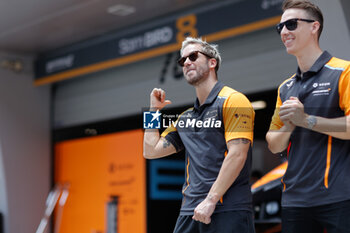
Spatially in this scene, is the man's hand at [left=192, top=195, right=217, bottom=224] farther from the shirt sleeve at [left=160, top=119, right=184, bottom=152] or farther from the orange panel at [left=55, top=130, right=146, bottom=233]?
the orange panel at [left=55, top=130, right=146, bottom=233]

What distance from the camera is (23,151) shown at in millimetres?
11414

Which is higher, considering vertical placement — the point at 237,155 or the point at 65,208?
the point at 237,155

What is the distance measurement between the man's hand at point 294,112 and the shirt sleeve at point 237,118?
58 centimetres

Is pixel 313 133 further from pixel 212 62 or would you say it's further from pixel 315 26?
pixel 212 62

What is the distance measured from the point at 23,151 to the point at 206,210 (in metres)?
8.78

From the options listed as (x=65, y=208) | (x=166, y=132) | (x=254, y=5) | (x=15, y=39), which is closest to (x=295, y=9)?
(x=166, y=132)

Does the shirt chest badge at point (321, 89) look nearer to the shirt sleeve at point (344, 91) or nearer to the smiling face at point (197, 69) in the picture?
the shirt sleeve at point (344, 91)

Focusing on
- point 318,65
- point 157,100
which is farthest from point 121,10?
point 318,65

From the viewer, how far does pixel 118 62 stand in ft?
31.2

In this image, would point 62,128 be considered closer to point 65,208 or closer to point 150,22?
point 65,208

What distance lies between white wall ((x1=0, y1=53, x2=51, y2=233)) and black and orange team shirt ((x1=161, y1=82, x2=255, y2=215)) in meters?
8.19

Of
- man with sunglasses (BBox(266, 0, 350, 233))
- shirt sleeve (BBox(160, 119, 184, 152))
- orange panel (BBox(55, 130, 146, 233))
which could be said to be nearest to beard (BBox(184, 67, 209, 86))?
shirt sleeve (BBox(160, 119, 184, 152))

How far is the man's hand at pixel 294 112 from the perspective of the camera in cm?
273

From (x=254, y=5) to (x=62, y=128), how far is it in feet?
18.6
